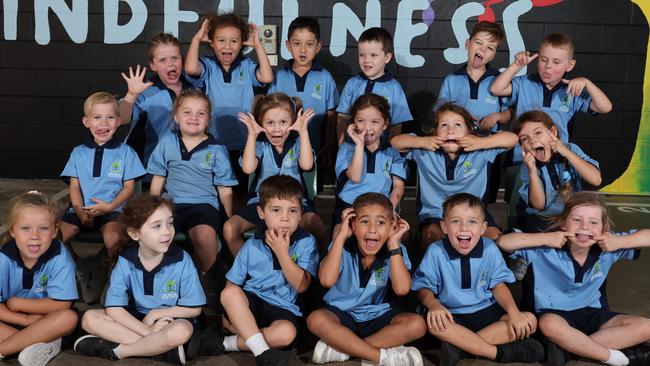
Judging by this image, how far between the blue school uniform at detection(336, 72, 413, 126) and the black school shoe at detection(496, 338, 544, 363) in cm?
171

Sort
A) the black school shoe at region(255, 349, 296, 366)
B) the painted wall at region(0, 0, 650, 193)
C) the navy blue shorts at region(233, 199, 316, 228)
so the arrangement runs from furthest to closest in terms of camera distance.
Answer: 1. the painted wall at region(0, 0, 650, 193)
2. the navy blue shorts at region(233, 199, 316, 228)
3. the black school shoe at region(255, 349, 296, 366)

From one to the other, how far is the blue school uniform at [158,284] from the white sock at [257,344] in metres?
0.29

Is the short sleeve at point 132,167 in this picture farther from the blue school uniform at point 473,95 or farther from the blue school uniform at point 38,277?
the blue school uniform at point 473,95

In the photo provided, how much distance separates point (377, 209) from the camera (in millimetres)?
3209

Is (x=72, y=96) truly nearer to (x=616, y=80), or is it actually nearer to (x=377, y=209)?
(x=377, y=209)

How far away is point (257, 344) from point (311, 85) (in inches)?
77.2

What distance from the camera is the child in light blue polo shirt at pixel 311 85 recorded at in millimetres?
4523

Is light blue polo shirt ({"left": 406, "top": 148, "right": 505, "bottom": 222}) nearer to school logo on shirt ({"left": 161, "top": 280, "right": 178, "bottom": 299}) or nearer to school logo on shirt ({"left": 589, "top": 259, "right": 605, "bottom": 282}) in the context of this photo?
school logo on shirt ({"left": 589, "top": 259, "right": 605, "bottom": 282})

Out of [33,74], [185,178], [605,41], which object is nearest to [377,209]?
[185,178]

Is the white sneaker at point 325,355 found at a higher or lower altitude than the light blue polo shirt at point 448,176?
lower

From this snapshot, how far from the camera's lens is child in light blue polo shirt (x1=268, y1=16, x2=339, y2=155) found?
4523 mm

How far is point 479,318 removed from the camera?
3213mm

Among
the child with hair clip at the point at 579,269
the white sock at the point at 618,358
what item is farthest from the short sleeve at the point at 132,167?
the white sock at the point at 618,358

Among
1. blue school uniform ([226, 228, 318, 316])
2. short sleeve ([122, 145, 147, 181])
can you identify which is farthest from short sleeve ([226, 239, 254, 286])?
short sleeve ([122, 145, 147, 181])
